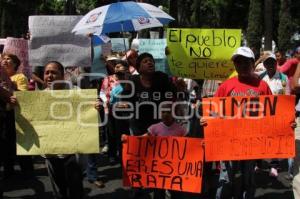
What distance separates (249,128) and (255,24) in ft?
113

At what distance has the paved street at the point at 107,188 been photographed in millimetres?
6973

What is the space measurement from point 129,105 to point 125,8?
141 centimetres

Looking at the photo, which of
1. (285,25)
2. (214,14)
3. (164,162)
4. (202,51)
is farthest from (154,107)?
(214,14)

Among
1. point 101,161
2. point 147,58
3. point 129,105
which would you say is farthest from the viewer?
point 101,161

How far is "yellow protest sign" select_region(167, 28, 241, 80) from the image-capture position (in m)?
7.47

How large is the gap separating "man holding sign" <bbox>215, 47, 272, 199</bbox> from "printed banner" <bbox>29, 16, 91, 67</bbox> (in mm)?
2307

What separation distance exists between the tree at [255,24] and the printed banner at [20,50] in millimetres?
30303

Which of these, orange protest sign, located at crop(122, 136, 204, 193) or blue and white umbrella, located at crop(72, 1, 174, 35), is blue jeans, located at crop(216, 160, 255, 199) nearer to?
orange protest sign, located at crop(122, 136, 204, 193)

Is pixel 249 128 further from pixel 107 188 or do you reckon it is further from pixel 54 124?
pixel 107 188

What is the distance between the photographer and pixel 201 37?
753cm

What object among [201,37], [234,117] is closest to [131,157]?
[234,117]

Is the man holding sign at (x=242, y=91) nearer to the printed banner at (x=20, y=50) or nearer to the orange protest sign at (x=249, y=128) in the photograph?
the orange protest sign at (x=249, y=128)

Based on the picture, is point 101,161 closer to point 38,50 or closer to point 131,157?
point 38,50

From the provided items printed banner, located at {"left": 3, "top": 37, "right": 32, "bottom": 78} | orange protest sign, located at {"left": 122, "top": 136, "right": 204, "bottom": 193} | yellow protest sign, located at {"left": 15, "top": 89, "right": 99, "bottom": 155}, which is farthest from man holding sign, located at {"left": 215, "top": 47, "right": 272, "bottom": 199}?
printed banner, located at {"left": 3, "top": 37, "right": 32, "bottom": 78}
